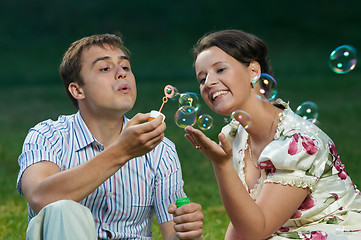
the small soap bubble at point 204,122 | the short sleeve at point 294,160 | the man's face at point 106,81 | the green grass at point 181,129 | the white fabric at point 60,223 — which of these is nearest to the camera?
the white fabric at point 60,223

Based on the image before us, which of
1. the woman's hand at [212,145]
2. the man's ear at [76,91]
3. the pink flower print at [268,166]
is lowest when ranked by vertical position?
the pink flower print at [268,166]

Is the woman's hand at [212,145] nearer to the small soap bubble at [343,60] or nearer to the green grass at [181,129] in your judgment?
the small soap bubble at [343,60]

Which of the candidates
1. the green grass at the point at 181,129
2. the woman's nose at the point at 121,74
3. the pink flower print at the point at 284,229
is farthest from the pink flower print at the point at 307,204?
the green grass at the point at 181,129

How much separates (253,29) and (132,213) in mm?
15073

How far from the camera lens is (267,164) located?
9.07ft

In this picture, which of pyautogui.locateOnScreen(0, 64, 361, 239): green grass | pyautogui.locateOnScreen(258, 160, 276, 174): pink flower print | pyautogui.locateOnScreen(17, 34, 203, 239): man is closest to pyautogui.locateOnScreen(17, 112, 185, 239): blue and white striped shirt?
pyautogui.locateOnScreen(17, 34, 203, 239): man

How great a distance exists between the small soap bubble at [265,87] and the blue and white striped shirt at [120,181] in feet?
1.70

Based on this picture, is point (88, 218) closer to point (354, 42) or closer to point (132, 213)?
point (132, 213)

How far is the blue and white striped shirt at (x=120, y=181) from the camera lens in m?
2.93

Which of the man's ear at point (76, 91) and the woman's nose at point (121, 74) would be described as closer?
the woman's nose at point (121, 74)

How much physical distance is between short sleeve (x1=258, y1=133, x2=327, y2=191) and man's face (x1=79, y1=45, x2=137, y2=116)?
27.1 inches

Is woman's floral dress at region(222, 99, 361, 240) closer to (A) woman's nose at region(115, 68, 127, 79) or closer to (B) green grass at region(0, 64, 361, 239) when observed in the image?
(A) woman's nose at region(115, 68, 127, 79)

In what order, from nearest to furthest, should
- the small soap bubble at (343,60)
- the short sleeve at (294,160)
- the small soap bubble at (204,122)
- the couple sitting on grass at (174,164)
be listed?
1. the couple sitting on grass at (174,164)
2. the short sleeve at (294,160)
3. the small soap bubble at (204,122)
4. the small soap bubble at (343,60)

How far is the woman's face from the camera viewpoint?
9.26 feet
